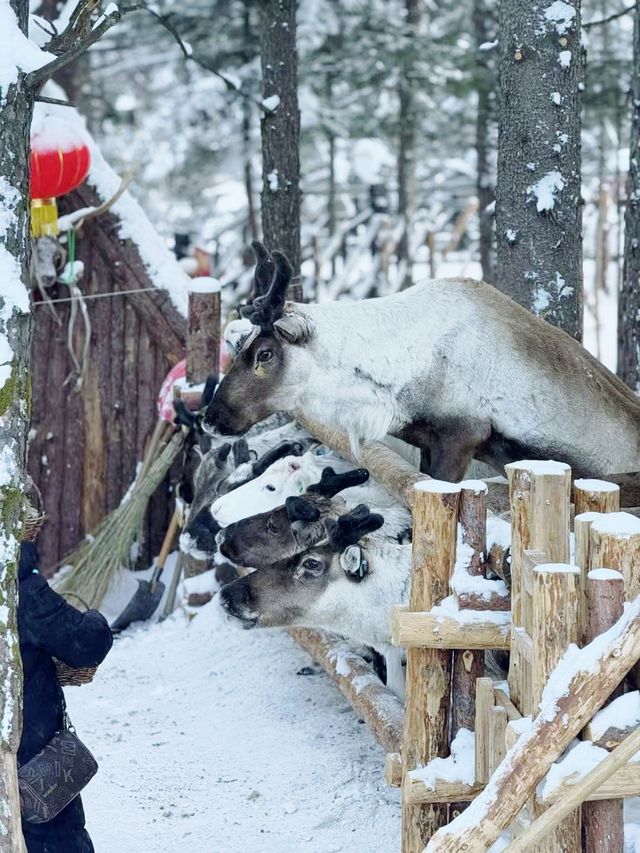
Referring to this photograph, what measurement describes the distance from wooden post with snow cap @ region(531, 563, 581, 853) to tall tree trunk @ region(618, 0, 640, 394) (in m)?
4.40

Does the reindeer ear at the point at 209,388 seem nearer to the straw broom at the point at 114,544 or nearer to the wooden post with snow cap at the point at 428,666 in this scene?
the straw broom at the point at 114,544

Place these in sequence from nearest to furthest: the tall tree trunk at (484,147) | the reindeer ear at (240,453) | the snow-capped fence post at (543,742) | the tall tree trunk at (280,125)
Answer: the snow-capped fence post at (543,742)
the reindeer ear at (240,453)
the tall tree trunk at (280,125)
the tall tree trunk at (484,147)

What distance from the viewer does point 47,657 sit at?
3.64 meters

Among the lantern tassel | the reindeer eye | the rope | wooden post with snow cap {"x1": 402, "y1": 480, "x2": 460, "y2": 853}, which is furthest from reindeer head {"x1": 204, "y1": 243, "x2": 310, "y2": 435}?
the rope

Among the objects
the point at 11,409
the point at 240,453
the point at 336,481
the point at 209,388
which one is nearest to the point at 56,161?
the point at 209,388

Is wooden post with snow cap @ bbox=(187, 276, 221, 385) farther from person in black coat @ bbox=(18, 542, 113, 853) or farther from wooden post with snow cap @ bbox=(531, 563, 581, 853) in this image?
wooden post with snow cap @ bbox=(531, 563, 581, 853)

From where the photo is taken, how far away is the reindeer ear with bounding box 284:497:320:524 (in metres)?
4.88

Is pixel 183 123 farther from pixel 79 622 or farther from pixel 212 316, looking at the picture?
pixel 79 622

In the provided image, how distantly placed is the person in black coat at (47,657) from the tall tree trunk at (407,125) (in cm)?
1198

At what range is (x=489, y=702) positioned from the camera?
11.2 feet

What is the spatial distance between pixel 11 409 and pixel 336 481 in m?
2.17

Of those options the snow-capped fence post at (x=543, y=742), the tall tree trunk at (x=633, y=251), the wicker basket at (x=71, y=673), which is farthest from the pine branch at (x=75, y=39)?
the tall tree trunk at (x=633, y=251)

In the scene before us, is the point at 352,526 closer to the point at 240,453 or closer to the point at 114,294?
the point at 240,453

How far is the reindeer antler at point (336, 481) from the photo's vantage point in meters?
5.02
